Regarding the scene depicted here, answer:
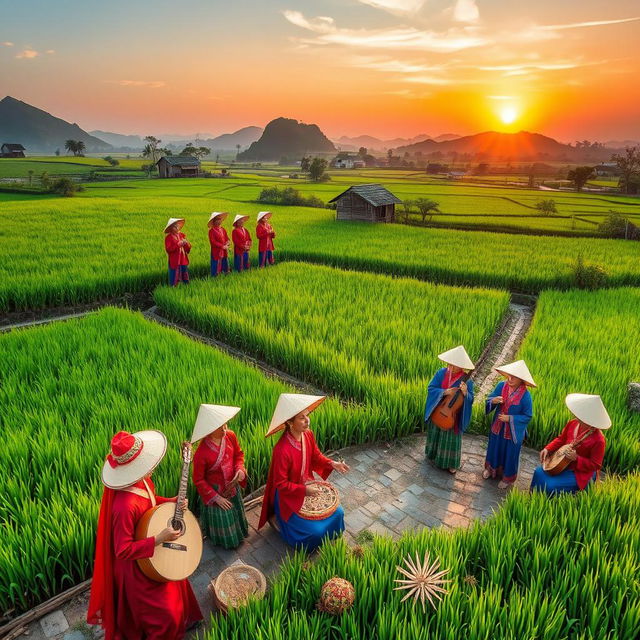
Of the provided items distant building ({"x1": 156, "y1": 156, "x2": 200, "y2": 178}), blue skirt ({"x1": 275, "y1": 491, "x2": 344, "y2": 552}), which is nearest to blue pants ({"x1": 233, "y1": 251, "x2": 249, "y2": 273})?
blue skirt ({"x1": 275, "y1": 491, "x2": 344, "y2": 552})

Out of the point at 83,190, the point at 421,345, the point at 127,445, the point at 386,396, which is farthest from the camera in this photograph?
the point at 83,190

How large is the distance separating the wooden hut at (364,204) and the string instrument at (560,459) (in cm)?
1844

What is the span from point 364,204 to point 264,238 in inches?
430

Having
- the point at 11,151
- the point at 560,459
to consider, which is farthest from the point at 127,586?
the point at 11,151

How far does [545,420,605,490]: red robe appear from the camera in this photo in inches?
138

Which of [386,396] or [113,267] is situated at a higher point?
[113,267]

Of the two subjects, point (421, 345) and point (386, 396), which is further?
point (421, 345)

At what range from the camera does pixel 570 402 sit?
140 inches

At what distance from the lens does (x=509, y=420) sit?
415cm

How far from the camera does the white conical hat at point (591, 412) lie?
3.39 metres

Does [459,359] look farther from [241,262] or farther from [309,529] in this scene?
[241,262]

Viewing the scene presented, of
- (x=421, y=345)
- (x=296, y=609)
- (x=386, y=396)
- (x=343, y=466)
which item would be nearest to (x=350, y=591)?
(x=296, y=609)

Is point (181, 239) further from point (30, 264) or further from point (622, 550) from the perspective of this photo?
point (622, 550)

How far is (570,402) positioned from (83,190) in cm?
3751
